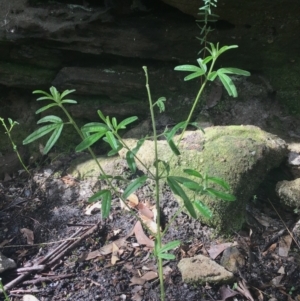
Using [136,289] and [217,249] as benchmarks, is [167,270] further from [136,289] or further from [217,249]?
[217,249]

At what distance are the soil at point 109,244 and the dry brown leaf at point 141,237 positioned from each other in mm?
28

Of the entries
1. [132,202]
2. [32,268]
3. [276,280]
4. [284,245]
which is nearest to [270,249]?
[284,245]

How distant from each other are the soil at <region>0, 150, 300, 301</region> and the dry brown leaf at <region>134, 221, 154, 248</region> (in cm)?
3

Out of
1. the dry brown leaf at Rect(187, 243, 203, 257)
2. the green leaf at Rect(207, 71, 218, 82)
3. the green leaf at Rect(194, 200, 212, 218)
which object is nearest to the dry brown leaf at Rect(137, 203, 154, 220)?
the dry brown leaf at Rect(187, 243, 203, 257)

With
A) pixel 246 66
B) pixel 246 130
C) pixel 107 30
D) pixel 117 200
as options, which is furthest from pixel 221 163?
pixel 107 30

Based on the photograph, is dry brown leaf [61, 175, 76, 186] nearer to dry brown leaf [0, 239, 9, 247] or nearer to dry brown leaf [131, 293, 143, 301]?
dry brown leaf [0, 239, 9, 247]

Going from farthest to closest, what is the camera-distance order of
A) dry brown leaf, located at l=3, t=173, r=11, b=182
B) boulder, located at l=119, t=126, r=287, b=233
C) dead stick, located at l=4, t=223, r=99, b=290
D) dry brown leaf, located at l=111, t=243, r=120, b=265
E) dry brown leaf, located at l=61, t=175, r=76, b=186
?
dry brown leaf, located at l=3, t=173, r=11, b=182 → dry brown leaf, located at l=61, t=175, r=76, b=186 → boulder, located at l=119, t=126, r=287, b=233 → dry brown leaf, located at l=111, t=243, r=120, b=265 → dead stick, located at l=4, t=223, r=99, b=290

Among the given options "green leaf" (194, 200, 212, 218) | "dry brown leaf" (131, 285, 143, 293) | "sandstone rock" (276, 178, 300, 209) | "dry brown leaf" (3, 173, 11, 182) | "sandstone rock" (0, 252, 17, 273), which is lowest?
"dry brown leaf" (3, 173, 11, 182)

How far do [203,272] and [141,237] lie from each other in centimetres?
42

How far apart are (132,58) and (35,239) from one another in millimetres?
1388

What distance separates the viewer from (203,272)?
81.8 inches

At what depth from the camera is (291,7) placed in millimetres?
2729

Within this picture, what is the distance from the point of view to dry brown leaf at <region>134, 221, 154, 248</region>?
2.32 meters

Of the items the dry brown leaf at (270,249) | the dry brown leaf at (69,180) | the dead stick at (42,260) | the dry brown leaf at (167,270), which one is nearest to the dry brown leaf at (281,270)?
the dry brown leaf at (270,249)
